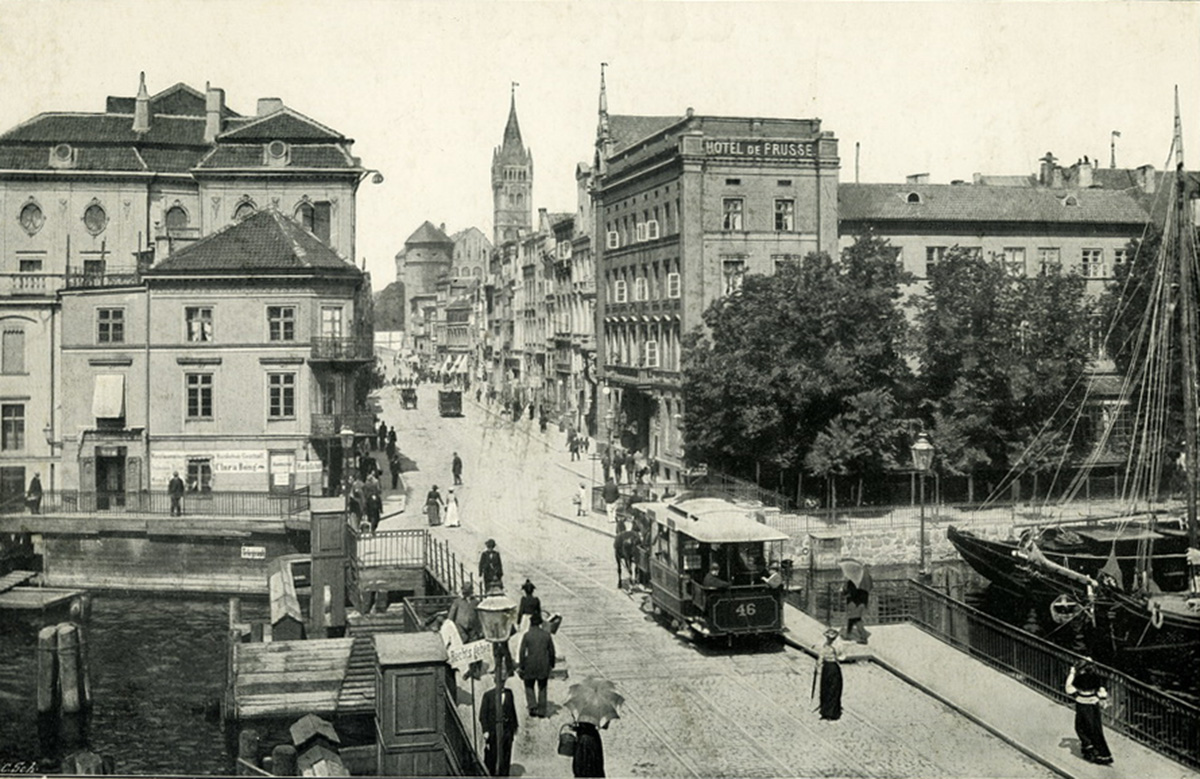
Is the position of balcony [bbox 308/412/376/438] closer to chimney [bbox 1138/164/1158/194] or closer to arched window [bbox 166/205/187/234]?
arched window [bbox 166/205/187/234]

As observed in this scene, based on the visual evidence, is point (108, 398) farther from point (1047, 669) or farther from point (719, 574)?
point (1047, 669)

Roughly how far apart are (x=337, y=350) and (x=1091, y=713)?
95.4ft

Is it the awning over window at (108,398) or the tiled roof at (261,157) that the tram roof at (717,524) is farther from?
the awning over window at (108,398)

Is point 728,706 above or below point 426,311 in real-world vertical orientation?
below

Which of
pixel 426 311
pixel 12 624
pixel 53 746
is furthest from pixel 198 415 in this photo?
pixel 426 311

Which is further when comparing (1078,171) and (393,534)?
(1078,171)

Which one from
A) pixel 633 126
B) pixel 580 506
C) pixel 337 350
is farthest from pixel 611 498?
pixel 633 126

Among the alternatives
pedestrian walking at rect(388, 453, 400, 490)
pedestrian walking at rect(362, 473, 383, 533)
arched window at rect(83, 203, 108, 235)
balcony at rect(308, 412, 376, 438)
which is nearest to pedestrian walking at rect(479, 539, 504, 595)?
pedestrian walking at rect(362, 473, 383, 533)

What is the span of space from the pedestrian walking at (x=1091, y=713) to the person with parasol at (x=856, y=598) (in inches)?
216

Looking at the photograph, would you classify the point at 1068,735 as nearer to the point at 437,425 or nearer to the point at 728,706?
the point at 728,706

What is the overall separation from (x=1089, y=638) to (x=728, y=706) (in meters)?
13.0

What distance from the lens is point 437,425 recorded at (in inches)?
2431

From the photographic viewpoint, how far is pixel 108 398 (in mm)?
35938

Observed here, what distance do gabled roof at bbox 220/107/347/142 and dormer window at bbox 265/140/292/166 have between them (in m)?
0.35
